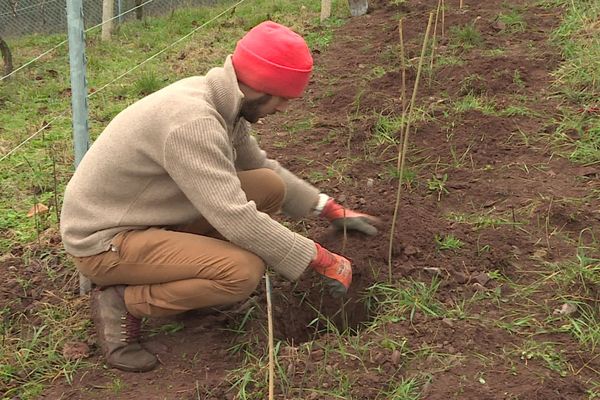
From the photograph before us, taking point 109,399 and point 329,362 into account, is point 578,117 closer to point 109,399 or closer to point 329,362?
point 329,362

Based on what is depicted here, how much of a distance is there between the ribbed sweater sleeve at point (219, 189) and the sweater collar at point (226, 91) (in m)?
0.11

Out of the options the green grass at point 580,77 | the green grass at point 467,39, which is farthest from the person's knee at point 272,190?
the green grass at point 467,39

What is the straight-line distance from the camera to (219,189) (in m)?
2.42

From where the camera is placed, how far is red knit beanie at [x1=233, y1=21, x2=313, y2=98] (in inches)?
96.7

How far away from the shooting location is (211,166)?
7.89 ft

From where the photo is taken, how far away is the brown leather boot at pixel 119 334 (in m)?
2.65

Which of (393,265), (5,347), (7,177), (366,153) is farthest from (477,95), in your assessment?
(5,347)

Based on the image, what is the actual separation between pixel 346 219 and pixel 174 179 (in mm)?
1037

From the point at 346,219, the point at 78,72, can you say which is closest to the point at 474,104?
the point at 346,219

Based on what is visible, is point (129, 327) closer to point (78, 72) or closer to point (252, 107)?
point (252, 107)

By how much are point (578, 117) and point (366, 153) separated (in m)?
1.30

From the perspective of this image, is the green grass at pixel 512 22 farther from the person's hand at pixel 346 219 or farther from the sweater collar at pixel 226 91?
the sweater collar at pixel 226 91

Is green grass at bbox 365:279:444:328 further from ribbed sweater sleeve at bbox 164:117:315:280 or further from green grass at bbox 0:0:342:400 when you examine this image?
green grass at bbox 0:0:342:400

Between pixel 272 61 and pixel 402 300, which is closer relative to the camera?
pixel 272 61
